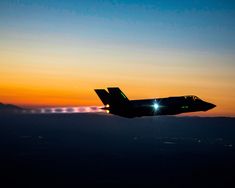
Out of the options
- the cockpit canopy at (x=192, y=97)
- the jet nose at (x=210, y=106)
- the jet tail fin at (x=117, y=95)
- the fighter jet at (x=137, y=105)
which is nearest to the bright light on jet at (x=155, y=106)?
the fighter jet at (x=137, y=105)

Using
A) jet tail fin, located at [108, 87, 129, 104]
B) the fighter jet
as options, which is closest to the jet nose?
the fighter jet

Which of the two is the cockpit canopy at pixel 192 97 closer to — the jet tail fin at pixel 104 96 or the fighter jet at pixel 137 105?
the fighter jet at pixel 137 105

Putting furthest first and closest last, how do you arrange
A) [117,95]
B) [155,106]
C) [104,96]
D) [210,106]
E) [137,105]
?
[210,106], [117,95], [104,96], [155,106], [137,105]

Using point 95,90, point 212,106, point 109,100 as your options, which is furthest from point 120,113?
point 212,106

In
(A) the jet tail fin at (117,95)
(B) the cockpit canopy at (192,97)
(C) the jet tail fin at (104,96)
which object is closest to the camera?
(A) the jet tail fin at (117,95)

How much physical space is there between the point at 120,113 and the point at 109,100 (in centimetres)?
435

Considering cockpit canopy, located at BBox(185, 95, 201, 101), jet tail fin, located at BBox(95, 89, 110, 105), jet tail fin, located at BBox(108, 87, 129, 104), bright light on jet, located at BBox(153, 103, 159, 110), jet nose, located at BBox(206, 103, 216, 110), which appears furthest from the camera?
jet nose, located at BBox(206, 103, 216, 110)

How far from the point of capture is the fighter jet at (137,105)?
77688 mm

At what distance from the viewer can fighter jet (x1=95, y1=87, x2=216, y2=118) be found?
77.7 m

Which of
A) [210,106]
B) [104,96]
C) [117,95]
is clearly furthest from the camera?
[210,106]

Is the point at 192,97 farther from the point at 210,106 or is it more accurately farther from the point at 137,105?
the point at 137,105

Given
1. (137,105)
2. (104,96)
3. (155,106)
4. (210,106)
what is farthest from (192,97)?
(104,96)

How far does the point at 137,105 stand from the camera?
78.6 m

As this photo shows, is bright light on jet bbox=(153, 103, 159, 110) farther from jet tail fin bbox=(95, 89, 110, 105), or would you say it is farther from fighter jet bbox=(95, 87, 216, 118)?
jet tail fin bbox=(95, 89, 110, 105)
